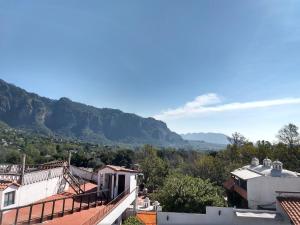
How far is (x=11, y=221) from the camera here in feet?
44.4

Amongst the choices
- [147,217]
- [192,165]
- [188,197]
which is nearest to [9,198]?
[147,217]

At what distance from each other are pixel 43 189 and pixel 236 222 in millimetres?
14018

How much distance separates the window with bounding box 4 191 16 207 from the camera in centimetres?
1720

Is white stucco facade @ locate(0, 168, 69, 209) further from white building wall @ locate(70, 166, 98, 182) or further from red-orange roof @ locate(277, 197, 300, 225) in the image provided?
red-orange roof @ locate(277, 197, 300, 225)

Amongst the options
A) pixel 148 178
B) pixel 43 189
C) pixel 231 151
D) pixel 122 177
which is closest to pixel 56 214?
pixel 43 189

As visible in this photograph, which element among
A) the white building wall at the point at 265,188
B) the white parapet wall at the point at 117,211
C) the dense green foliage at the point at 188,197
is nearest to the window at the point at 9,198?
the white parapet wall at the point at 117,211

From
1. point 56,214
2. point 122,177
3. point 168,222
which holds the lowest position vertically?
point 168,222

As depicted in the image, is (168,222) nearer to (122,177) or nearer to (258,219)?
(122,177)

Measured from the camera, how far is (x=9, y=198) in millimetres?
17531

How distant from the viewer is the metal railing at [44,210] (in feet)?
45.0

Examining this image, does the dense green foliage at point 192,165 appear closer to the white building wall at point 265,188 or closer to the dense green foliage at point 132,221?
the white building wall at point 265,188

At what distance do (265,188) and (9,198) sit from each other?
22162mm

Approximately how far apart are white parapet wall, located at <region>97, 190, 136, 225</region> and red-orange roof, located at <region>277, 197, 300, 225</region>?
1043 cm

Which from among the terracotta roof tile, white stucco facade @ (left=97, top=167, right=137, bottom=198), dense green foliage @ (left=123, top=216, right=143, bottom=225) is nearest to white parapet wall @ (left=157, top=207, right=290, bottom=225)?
dense green foliage @ (left=123, top=216, right=143, bottom=225)
